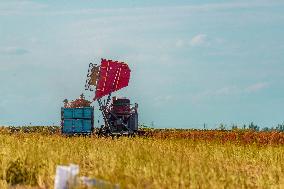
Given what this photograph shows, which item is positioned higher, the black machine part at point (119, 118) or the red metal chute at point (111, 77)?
the red metal chute at point (111, 77)

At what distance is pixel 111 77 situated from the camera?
95.8 ft

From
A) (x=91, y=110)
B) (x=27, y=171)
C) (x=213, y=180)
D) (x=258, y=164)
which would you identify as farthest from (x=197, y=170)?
(x=91, y=110)

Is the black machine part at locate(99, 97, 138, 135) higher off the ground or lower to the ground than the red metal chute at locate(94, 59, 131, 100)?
lower

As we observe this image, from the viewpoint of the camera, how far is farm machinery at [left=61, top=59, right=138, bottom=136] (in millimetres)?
28125

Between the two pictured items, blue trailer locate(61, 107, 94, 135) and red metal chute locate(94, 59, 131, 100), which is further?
red metal chute locate(94, 59, 131, 100)

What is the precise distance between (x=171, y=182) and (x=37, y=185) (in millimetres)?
2519

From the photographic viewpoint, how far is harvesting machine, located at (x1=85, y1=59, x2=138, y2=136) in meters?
28.9

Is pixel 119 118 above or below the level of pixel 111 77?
below

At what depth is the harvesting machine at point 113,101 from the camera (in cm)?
2889

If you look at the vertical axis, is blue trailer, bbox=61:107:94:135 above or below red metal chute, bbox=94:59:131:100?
below

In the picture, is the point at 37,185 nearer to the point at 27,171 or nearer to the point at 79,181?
the point at 27,171

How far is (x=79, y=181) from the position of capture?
24.2ft

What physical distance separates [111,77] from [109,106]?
1.45 m

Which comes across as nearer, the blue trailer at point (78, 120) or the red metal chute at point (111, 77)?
the blue trailer at point (78, 120)
